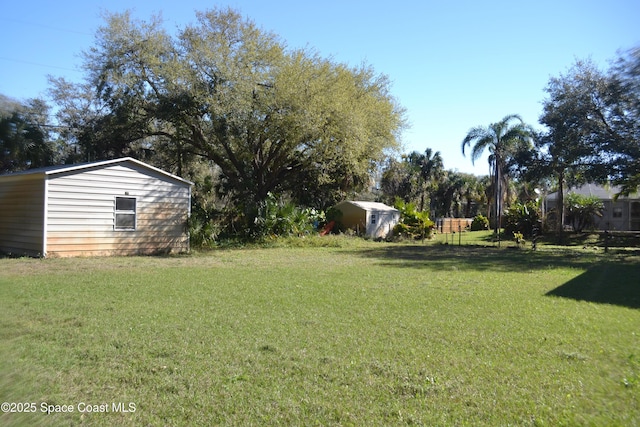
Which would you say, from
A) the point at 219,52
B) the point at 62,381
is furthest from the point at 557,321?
the point at 219,52

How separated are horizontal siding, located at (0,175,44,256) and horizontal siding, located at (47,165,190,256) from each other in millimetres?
474

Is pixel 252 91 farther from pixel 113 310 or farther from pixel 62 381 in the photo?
pixel 62 381

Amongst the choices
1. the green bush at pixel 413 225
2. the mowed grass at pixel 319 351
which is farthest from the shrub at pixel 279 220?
the mowed grass at pixel 319 351

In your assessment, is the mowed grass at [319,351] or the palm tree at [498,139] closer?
the mowed grass at [319,351]

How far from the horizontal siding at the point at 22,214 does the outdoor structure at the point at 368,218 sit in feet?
58.6

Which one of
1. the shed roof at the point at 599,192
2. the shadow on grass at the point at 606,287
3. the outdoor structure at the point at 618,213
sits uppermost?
the shed roof at the point at 599,192

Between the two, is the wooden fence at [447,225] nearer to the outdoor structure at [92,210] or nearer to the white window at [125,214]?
the outdoor structure at [92,210]

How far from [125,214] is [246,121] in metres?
6.71

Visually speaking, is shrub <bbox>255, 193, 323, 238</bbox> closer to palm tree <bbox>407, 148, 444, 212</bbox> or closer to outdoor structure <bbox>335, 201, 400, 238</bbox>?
outdoor structure <bbox>335, 201, 400, 238</bbox>

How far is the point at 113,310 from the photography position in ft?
25.2

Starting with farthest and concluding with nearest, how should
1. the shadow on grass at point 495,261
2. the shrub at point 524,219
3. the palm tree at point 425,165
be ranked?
the palm tree at point 425,165 < the shrub at point 524,219 < the shadow on grass at point 495,261

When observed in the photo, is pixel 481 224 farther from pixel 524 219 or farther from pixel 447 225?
pixel 524 219

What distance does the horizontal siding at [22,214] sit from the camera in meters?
15.3

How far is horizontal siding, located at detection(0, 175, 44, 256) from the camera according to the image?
1530 centimetres
